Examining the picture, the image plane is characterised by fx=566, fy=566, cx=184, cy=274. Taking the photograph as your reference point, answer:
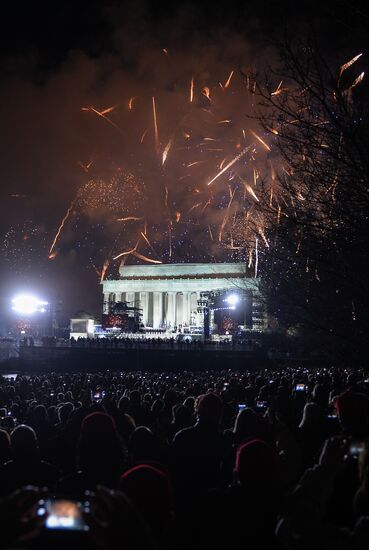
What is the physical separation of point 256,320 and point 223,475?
211 feet

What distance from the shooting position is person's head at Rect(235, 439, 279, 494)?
4016 millimetres

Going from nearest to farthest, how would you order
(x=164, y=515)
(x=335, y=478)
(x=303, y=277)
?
(x=164, y=515) → (x=335, y=478) → (x=303, y=277)

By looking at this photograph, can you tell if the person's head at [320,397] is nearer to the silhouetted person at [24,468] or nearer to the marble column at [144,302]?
the silhouetted person at [24,468]

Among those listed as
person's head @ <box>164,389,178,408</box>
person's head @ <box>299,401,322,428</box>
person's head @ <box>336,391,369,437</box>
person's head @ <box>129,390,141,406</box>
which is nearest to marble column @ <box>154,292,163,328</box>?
person's head @ <box>164,389,178,408</box>

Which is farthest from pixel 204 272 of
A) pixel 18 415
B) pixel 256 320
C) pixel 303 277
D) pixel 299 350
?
pixel 18 415

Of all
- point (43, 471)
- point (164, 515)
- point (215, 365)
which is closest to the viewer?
point (164, 515)

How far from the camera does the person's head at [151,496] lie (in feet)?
11.1

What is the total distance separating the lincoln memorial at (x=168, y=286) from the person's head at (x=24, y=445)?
82921 mm

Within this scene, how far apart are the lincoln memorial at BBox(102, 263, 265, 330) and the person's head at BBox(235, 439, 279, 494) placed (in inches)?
3347

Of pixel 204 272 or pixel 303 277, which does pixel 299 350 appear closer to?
pixel 303 277

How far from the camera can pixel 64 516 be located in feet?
9.27

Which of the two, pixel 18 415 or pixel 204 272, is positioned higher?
pixel 204 272

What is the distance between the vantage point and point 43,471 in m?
6.30

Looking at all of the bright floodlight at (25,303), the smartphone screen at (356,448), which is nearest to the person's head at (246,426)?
the smartphone screen at (356,448)
